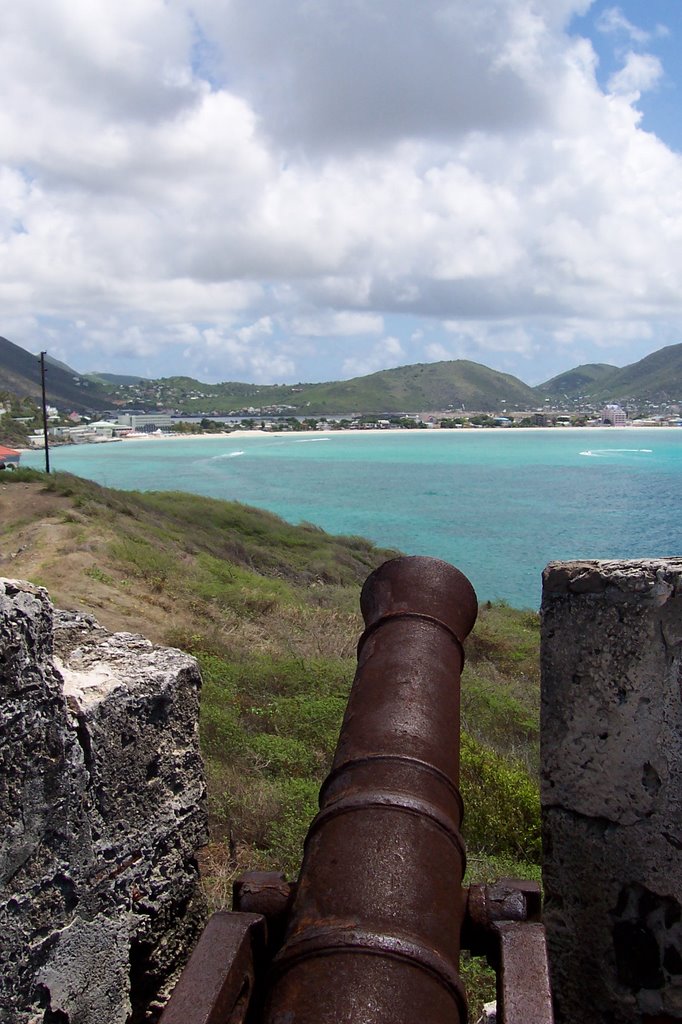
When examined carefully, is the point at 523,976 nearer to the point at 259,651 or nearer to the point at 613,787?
the point at 613,787

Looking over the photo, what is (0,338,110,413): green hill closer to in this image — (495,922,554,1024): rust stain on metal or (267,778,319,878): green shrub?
(267,778,319,878): green shrub

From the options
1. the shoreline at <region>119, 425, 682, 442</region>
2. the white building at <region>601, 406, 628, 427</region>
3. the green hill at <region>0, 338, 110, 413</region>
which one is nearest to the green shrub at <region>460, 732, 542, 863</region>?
the green hill at <region>0, 338, 110, 413</region>

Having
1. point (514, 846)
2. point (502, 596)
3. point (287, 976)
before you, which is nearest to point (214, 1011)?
point (287, 976)

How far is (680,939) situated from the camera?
2.70 metres

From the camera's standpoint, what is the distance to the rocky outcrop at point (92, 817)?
2.15 meters

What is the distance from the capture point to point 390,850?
1.99 metres

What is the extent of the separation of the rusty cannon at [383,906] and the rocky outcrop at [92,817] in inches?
17.2

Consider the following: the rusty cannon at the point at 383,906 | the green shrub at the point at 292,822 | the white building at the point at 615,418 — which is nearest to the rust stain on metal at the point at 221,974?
the rusty cannon at the point at 383,906

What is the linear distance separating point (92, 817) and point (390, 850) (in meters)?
0.91

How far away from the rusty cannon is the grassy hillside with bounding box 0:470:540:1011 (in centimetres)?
161

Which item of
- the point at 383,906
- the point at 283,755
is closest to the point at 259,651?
the point at 283,755

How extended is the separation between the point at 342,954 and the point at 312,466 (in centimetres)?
8069

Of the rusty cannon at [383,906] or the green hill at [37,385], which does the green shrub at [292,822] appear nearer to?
the rusty cannon at [383,906]

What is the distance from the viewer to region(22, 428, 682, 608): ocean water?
35500 mm
